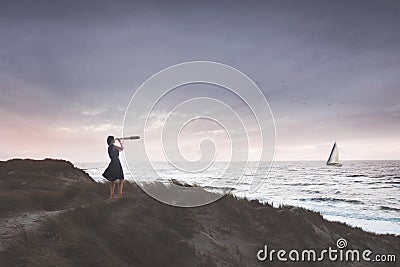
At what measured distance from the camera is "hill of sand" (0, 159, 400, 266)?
7715 millimetres

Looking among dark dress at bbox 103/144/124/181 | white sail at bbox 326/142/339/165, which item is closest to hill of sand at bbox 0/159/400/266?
dark dress at bbox 103/144/124/181

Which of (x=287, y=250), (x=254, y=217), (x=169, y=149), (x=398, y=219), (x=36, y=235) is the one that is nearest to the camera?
(x=36, y=235)

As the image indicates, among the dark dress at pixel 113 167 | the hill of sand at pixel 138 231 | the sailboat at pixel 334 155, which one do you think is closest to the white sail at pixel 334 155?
the sailboat at pixel 334 155

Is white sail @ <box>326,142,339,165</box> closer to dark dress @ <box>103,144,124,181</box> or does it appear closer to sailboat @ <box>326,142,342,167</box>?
sailboat @ <box>326,142,342,167</box>

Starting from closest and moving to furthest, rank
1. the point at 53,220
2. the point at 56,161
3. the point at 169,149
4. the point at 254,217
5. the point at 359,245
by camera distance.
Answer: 1. the point at 53,220
2. the point at 169,149
3. the point at 254,217
4. the point at 359,245
5. the point at 56,161

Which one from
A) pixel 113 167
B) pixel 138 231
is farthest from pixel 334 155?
pixel 138 231

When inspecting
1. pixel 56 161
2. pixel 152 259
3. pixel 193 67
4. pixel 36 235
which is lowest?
pixel 152 259

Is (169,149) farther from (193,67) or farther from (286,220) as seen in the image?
(286,220)

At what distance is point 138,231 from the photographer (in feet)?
30.6

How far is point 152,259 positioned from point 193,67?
228 inches

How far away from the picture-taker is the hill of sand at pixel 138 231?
7.71 metres

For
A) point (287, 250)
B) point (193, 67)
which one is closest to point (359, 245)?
point (287, 250)

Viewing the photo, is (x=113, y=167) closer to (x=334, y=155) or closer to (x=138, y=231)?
(x=138, y=231)

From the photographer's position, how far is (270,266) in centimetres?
1068
